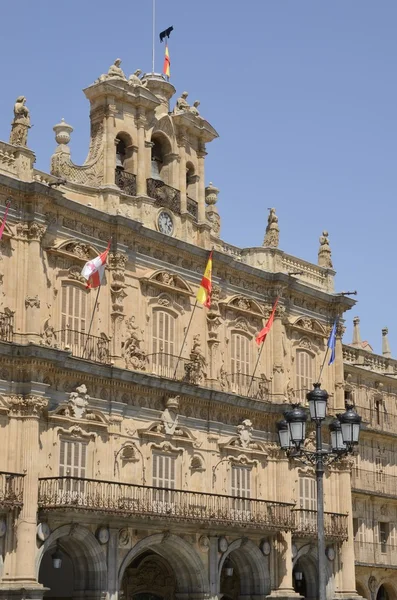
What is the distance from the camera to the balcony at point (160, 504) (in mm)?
33625

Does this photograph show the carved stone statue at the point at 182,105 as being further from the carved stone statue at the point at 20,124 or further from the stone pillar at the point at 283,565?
the stone pillar at the point at 283,565

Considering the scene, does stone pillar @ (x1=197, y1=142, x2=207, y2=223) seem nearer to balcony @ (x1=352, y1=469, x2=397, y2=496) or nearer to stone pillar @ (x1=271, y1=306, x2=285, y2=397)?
stone pillar @ (x1=271, y1=306, x2=285, y2=397)

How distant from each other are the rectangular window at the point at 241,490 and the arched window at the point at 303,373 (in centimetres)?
471

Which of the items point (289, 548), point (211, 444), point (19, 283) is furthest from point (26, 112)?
point (289, 548)

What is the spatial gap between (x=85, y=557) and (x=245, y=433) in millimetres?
9462

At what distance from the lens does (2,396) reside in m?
33.4

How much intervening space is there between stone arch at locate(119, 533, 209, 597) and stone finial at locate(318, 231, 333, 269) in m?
16.5

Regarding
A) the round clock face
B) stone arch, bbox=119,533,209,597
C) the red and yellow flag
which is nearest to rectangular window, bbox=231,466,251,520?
stone arch, bbox=119,533,209,597

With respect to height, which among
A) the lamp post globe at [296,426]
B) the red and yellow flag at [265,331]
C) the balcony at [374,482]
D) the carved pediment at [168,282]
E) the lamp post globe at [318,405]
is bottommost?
the lamp post globe at [296,426]

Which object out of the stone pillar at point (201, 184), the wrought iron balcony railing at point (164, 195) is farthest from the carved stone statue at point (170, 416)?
the stone pillar at point (201, 184)

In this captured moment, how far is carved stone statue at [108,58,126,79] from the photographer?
40.0 meters

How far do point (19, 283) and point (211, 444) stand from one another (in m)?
10.5

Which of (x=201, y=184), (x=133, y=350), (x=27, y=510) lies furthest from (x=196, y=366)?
(x=27, y=510)

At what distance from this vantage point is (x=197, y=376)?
40844 millimetres
